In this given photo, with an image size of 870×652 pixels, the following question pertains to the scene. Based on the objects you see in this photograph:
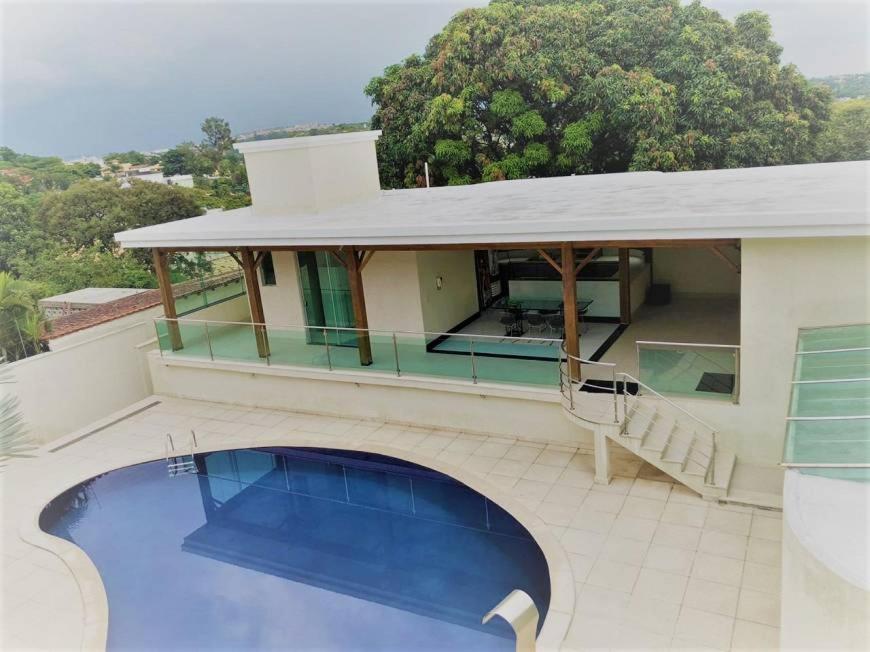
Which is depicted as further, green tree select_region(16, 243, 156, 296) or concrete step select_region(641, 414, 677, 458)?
green tree select_region(16, 243, 156, 296)

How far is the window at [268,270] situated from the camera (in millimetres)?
15305

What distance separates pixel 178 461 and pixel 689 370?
30.2 feet

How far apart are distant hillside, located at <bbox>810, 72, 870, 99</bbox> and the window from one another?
34.8 meters

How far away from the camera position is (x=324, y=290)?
15047 mm

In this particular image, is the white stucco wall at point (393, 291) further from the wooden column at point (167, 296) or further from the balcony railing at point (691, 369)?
the balcony railing at point (691, 369)

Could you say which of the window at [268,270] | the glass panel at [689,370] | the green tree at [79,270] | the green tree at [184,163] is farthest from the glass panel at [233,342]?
the green tree at [184,163]

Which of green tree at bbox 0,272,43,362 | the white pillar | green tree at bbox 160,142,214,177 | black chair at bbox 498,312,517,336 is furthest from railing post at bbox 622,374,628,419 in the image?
green tree at bbox 160,142,214,177

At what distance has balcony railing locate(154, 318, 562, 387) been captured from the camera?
11727 mm

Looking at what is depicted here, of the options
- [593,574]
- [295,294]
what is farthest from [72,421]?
[593,574]

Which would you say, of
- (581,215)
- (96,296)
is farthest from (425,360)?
(96,296)

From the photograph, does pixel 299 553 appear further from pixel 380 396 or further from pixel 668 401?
pixel 668 401

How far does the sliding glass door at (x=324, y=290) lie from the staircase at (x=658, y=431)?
6.01m

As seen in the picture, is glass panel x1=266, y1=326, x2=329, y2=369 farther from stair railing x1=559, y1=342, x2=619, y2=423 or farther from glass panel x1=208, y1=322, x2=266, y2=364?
stair railing x1=559, y1=342, x2=619, y2=423

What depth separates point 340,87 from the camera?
83.3 metres
